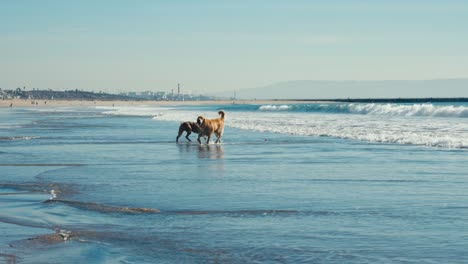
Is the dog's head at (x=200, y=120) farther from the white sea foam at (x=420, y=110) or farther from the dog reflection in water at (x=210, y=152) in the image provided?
the white sea foam at (x=420, y=110)

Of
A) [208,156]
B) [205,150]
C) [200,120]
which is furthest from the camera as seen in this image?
[200,120]

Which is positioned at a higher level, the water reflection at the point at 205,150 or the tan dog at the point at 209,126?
the tan dog at the point at 209,126

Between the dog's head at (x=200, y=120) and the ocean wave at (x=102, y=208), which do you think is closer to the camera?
the ocean wave at (x=102, y=208)

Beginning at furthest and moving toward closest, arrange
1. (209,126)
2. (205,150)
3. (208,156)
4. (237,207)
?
(209,126)
(205,150)
(208,156)
(237,207)

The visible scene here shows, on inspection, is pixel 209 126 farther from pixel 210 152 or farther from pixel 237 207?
pixel 237 207

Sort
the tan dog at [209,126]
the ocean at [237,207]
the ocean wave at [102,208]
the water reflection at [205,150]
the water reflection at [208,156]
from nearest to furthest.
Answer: the ocean at [237,207], the ocean wave at [102,208], the water reflection at [208,156], the water reflection at [205,150], the tan dog at [209,126]

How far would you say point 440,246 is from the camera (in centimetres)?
702

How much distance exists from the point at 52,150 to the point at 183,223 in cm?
1198

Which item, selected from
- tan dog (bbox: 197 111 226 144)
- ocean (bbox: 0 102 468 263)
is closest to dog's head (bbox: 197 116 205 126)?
tan dog (bbox: 197 111 226 144)

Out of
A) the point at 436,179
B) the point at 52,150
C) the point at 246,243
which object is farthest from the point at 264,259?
the point at 52,150

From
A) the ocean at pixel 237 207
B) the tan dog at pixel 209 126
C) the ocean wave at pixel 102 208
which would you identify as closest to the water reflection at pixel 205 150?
the ocean at pixel 237 207

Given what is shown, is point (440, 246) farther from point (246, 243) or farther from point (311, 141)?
point (311, 141)

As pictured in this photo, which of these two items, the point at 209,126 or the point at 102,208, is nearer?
the point at 102,208

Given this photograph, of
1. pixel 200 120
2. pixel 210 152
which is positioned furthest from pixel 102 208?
pixel 200 120
